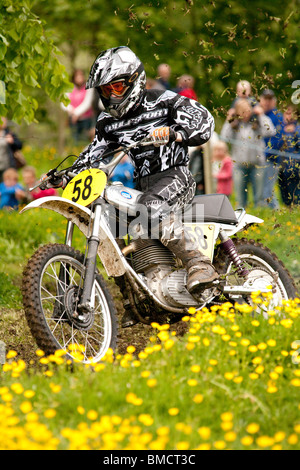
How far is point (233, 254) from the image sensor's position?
18.4 feet

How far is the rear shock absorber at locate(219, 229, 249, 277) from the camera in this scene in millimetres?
5590

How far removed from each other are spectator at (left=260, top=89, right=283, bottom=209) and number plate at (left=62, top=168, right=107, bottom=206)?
338 centimetres

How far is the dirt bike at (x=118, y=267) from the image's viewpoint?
4438 millimetres

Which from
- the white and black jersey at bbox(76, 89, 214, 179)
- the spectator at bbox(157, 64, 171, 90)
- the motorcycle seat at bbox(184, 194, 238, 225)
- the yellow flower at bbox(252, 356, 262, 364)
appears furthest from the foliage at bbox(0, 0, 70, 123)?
the yellow flower at bbox(252, 356, 262, 364)

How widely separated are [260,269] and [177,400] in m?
2.65

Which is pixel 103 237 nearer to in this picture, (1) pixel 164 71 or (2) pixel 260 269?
(2) pixel 260 269

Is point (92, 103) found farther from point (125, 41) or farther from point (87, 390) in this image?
point (87, 390)

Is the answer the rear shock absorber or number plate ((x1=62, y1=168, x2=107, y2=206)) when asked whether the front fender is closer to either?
number plate ((x1=62, y1=168, x2=107, y2=206))

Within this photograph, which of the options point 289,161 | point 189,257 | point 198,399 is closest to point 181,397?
point 198,399

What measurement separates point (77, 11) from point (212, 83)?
4.53 metres

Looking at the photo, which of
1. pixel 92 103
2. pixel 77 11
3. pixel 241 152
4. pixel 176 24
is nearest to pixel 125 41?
pixel 176 24

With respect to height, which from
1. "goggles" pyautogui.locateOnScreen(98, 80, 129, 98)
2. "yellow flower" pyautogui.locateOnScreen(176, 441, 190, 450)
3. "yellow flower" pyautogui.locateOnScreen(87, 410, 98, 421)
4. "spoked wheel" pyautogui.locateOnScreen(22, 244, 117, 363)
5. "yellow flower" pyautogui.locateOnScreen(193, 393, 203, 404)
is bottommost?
"yellow flower" pyautogui.locateOnScreen(176, 441, 190, 450)

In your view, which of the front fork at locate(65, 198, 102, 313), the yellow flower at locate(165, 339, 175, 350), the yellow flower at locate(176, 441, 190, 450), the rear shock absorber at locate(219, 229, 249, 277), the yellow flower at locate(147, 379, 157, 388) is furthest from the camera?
the rear shock absorber at locate(219, 229, 249, 277)

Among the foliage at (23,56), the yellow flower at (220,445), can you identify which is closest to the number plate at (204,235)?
the foliage at (23,56)
